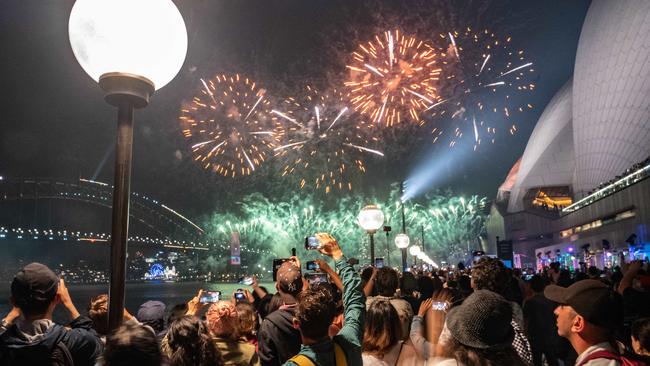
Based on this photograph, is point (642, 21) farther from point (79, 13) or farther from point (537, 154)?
point (79, 13)

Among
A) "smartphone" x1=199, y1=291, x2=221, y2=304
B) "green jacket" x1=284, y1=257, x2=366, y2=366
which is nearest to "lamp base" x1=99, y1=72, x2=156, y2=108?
"green jacket" x1=284, y1=257, x2=366, y2=366

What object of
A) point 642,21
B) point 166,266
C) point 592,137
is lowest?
point 166,266

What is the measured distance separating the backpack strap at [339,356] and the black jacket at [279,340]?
4.50 ft

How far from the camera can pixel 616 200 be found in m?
36.2

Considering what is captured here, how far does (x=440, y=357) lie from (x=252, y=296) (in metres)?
5.38

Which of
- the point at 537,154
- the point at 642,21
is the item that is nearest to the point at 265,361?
the point at 642,21

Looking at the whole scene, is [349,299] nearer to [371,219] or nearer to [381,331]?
[381,331]

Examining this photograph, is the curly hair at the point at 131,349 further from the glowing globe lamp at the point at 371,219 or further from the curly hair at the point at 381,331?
the glowing globe lamp at the point at 371,219

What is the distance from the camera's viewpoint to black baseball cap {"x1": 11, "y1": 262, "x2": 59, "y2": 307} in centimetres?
321

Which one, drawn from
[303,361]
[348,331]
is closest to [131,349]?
[303,361]

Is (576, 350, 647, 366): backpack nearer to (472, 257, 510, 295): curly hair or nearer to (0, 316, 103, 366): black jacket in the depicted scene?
(472, 257, 510, 295): curly hair

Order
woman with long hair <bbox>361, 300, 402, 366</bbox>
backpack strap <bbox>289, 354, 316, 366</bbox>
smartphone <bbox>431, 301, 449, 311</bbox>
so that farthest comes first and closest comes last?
smartphone <bbox>431, 301, 449, 311</bbox> → woman with long hair <bbox>361, 300, 402, 366</bbox> → backpack strap <bbox>289, 354, 316, 366</bbox>

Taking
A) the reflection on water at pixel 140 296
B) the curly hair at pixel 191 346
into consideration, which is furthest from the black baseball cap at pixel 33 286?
the reflection on water at pixel 140 296

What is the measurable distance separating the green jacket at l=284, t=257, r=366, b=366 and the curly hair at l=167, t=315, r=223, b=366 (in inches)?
24.3
